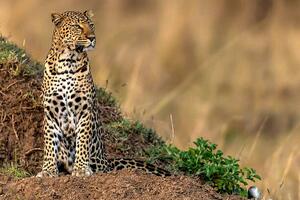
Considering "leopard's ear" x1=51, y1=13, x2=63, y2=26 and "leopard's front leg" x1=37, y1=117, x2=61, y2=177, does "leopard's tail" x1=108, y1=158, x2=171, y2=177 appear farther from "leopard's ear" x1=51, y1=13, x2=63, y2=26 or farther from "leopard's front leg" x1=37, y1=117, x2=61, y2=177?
"leopard's ear" x1=51, y1=13, x2=63, y2=26

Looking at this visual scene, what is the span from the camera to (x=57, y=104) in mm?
9422

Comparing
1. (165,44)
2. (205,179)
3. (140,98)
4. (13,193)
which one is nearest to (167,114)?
(140,98)

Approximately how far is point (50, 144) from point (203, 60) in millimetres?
10585

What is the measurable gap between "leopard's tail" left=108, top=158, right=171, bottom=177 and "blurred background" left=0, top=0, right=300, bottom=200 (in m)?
3.82

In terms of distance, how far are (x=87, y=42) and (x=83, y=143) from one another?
29.5 inches

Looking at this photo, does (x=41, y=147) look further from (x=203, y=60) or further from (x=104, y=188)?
(x=203, y=60)

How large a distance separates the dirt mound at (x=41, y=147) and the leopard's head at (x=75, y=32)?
959mm

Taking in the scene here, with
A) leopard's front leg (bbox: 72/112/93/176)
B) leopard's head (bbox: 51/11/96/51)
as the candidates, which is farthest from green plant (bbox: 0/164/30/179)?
leopard's head (bbox: 51/11/96/51)

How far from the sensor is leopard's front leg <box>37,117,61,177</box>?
9.46m

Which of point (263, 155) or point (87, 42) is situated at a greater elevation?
point (263, 155)

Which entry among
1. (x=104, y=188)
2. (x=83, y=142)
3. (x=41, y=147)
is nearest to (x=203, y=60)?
(x=41, y=147)

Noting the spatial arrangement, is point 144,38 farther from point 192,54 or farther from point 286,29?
point 286,29

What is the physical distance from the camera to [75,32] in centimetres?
931

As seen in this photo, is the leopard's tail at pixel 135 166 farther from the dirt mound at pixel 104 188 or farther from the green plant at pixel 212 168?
the dirt mound at pixel 104 188
